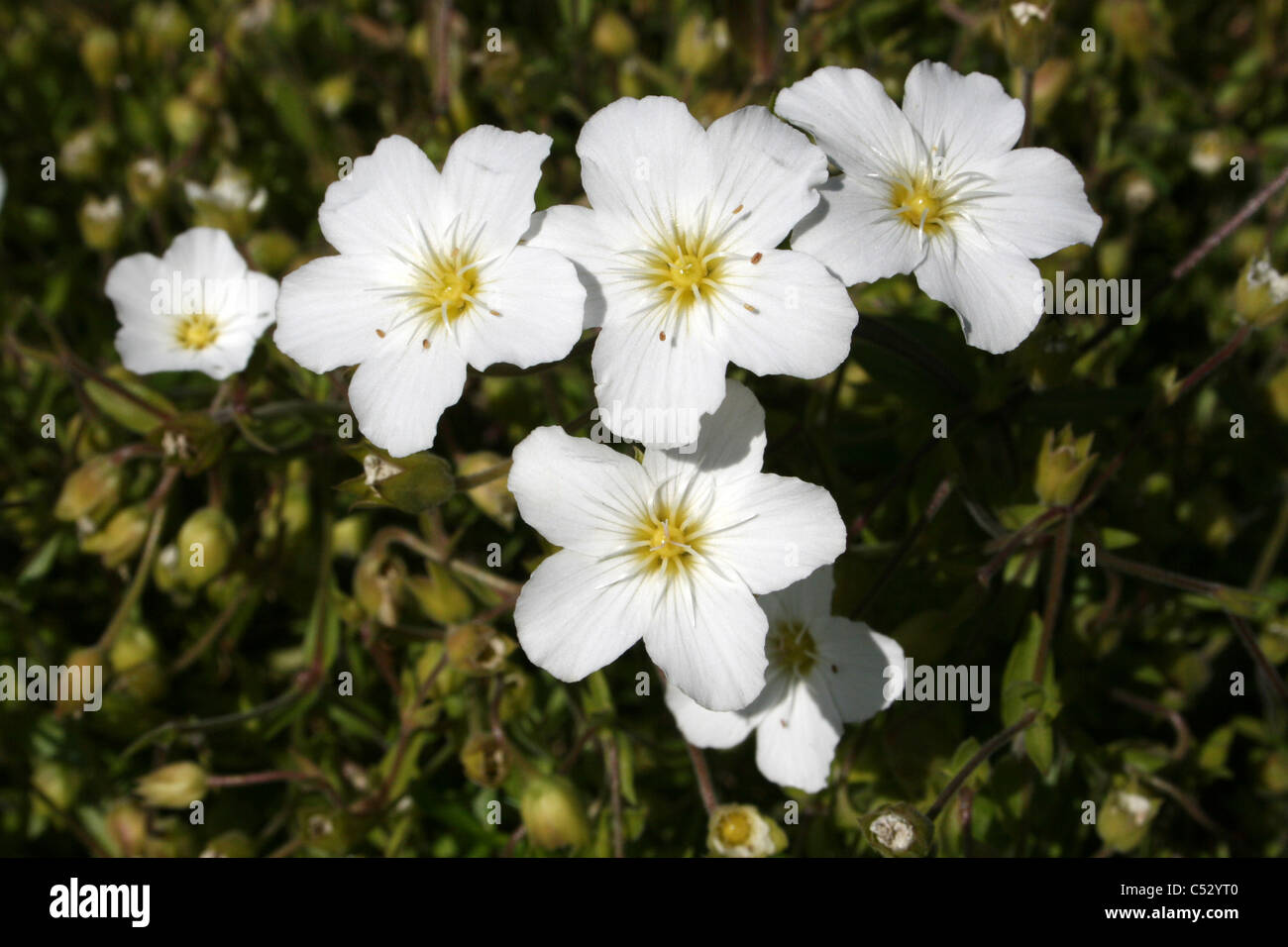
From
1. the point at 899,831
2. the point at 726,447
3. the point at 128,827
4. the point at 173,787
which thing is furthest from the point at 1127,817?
the point at 128,827

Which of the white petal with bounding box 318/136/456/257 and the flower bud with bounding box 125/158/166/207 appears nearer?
the white petal with bounding box 318/136/456/257

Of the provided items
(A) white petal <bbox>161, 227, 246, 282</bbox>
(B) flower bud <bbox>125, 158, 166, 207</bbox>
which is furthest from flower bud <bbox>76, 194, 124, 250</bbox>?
(A) white petal <bbox>161, 227, 246, 282</bbox>

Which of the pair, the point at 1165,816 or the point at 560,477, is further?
the point at 1165,816

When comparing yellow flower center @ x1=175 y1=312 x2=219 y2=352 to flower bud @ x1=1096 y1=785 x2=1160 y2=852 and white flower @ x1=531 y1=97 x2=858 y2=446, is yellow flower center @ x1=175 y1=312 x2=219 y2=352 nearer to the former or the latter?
white flower @ x1=531 y1=97 x2=858 y2=446

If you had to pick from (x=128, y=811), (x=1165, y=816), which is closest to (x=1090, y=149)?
(x=1165, y=816)

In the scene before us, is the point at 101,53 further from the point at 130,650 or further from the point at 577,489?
the point at 577,489
